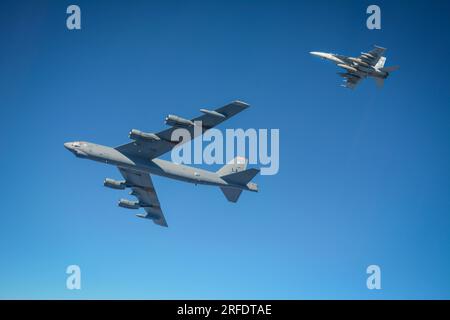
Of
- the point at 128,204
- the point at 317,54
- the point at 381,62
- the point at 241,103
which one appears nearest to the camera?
the point at 241,103

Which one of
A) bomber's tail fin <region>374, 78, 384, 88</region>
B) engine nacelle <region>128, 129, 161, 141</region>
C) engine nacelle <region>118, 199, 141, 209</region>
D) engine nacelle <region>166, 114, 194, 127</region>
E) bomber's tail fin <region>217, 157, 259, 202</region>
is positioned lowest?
engine nacelle <region>118, 199, 141, 209</region>

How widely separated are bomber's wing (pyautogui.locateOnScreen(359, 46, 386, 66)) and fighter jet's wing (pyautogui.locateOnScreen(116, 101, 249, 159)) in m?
27.1

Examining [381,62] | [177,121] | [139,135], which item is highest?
[381,62]

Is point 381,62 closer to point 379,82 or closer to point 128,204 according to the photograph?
point 379,82

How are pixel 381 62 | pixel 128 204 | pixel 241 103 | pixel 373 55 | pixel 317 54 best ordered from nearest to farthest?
pixel 241 103
pixel 128 204
pixel 373 55
pixel 381 62
pixel 317 54

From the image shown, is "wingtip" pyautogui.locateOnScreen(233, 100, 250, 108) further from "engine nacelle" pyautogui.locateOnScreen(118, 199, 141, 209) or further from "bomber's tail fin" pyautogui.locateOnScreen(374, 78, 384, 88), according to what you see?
"bomber's tail fin" pyautogui.locateOnScreen(374, 78, 384, 88)

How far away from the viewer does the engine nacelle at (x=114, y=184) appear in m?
48.0

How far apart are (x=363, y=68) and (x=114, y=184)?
36397 mm

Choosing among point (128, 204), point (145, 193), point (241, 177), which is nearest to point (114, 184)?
point (128, 204)

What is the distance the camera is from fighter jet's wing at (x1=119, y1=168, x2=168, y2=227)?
4864cm

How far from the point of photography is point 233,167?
47312mm

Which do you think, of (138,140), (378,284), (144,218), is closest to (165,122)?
(138,140)

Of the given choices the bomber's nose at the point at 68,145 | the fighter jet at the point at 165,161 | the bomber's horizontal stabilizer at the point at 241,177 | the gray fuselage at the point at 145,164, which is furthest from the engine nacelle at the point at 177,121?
the bomber's nose at the point at 68,145

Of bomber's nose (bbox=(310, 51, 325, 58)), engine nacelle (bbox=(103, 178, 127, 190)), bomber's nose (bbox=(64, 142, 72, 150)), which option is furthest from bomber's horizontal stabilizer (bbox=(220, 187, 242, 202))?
bomber's nose (bbox=(310, 51, 325, 58))
